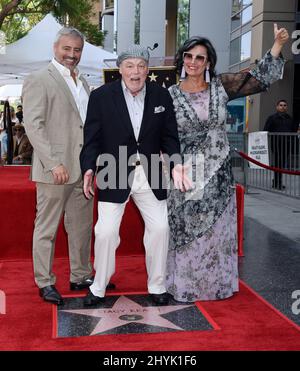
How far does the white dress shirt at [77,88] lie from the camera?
385cm

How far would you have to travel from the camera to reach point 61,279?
4.57 m

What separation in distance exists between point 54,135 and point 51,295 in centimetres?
114

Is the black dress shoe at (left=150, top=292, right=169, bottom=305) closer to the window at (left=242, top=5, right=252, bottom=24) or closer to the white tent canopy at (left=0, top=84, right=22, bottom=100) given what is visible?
the white tent canopy at (left=0, top=84, right=22, bottom=100)

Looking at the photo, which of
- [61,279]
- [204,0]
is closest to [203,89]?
[61,279]

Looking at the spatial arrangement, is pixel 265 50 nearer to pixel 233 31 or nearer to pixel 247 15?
pixel 247 15

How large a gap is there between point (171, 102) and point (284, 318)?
165 cm

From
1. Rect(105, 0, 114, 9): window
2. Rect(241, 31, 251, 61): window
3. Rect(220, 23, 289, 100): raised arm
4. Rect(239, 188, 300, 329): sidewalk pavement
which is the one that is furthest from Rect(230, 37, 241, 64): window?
Rect(105, 0, 114, 9): window

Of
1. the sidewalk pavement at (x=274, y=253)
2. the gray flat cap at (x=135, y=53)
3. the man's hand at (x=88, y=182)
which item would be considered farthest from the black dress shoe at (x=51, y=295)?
the gray flat cap at (x=135, y=53)

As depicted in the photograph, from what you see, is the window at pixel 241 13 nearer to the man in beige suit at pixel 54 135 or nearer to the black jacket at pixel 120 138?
the man in beige suit at pixel 54 135

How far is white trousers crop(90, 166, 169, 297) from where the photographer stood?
364cm

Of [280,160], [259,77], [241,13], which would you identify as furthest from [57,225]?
[241,13]

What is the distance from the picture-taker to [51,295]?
3852mm

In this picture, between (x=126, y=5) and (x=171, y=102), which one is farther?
(x=126, y=5)
